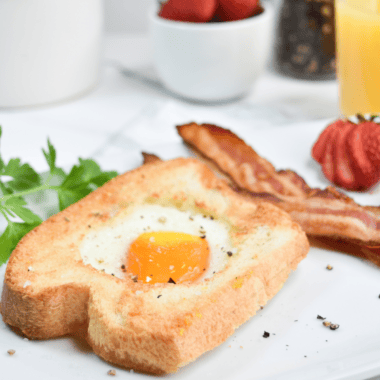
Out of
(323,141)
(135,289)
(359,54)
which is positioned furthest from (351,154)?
(135,289)

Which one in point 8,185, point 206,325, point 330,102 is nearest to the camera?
point 206,325

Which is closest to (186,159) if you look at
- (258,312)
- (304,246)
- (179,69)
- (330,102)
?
(304,246)

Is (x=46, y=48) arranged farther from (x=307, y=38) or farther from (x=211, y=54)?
(x=307, y=38)

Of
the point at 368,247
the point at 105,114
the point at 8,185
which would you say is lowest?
the point at 105,114

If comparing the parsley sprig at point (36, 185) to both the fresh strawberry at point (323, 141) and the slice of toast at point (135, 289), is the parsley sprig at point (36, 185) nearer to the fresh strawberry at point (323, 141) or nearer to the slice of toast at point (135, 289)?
the slice of toast at point (135, 289)

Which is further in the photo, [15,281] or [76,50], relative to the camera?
[76,50]

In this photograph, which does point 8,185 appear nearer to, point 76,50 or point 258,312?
point 258,312

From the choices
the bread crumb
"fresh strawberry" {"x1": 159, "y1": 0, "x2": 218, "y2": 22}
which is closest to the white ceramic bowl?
"fresh strawberry" {"x1": 159, "y1": 0, "x2": 218, "y2": 22}
